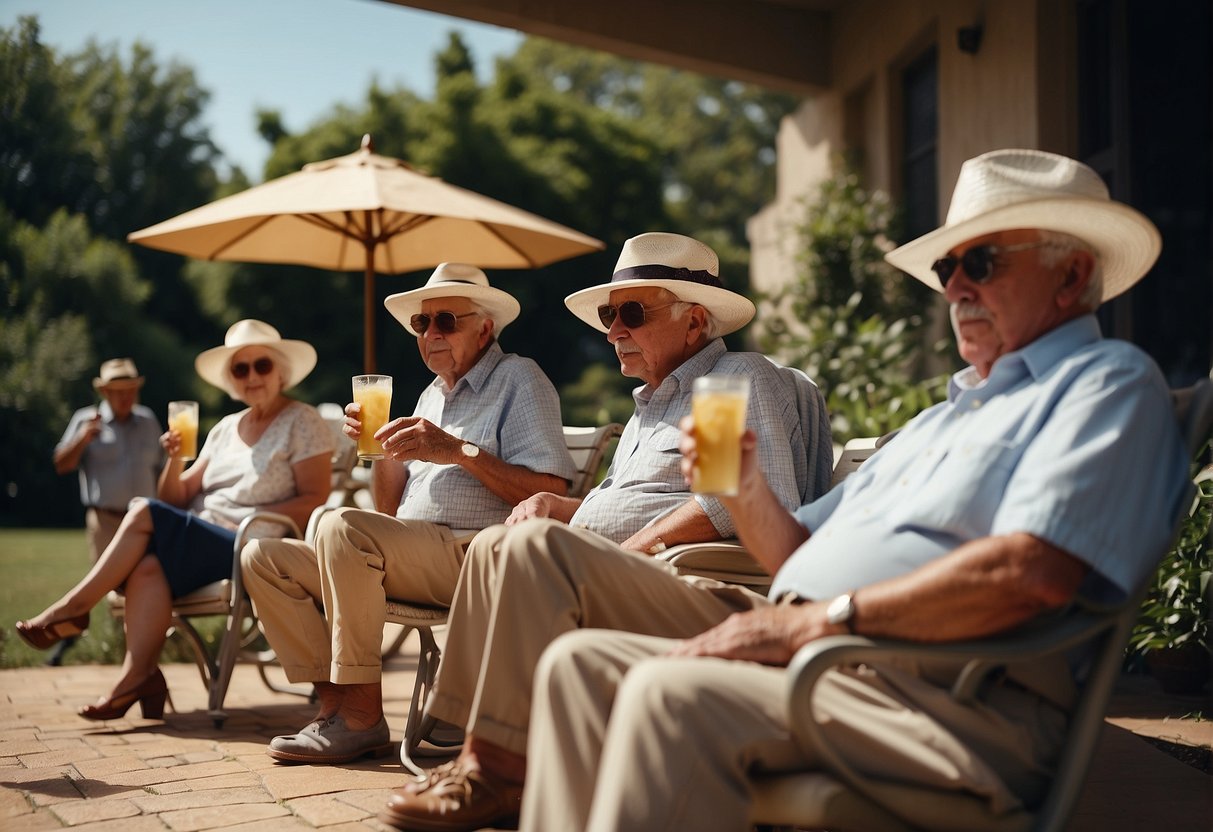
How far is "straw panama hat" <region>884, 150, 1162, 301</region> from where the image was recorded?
87.8 inches

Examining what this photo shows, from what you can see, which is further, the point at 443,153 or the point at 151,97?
the point at 443,153

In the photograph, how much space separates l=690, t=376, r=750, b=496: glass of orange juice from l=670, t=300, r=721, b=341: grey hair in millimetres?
1498

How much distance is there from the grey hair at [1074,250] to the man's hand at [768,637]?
2.66 ft

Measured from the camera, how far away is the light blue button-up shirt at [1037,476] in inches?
76.0

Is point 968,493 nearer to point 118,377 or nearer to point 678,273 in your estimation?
point 678,273

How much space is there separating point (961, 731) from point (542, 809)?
70 centimetres

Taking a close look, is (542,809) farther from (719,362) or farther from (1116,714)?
(1116,714)

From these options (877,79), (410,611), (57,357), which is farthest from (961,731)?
(57,357)

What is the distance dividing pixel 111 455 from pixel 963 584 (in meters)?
7.01

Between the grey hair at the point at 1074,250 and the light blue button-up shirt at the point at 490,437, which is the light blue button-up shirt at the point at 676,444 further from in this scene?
the grey hair at the point at 1074,250

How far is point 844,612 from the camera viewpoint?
2.02 m

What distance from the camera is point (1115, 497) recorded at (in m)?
1.93

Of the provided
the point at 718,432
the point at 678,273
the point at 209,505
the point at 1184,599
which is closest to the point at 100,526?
the point at 209,505

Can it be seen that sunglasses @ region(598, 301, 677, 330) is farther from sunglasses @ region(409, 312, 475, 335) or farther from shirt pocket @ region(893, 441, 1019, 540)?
shirt pocket @ region(893, 441, 1019, 540)
